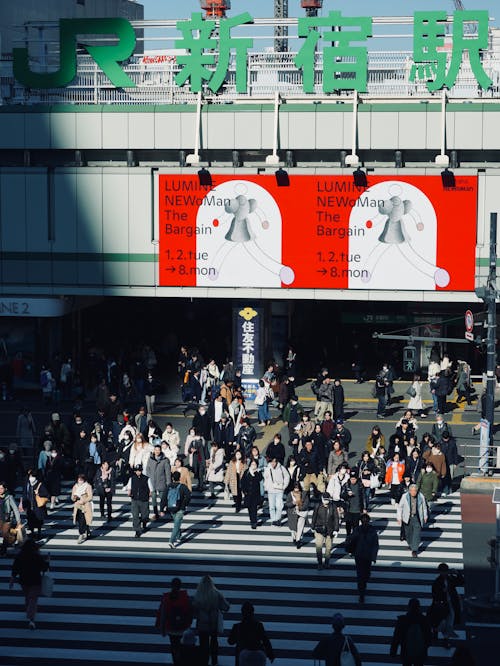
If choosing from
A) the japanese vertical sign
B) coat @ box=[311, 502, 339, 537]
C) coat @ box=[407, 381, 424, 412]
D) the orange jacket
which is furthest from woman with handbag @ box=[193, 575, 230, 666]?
the japanese vertical sign

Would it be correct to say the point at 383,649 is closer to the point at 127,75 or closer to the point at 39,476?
the point at 39,476

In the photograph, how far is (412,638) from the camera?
21141mm

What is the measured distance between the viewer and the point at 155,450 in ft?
101

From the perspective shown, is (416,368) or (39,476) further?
(416,368)

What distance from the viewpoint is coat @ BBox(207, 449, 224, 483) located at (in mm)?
33062

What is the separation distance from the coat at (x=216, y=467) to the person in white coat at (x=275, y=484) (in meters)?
2.25

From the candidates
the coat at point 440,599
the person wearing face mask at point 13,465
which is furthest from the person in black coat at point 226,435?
the coat at point 440,599

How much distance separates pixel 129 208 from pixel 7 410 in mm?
8508

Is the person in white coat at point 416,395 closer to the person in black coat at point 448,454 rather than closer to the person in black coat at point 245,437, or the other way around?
the person in black coat at point 448,454

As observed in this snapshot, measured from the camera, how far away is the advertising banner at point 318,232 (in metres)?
46.4

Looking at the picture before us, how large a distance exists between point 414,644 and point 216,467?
12685 millimetres

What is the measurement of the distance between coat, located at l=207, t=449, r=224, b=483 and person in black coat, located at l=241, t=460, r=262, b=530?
7.02 ft

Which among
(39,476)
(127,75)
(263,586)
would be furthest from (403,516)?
(127,75)

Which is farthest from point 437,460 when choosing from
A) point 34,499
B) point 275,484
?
point 34,499
